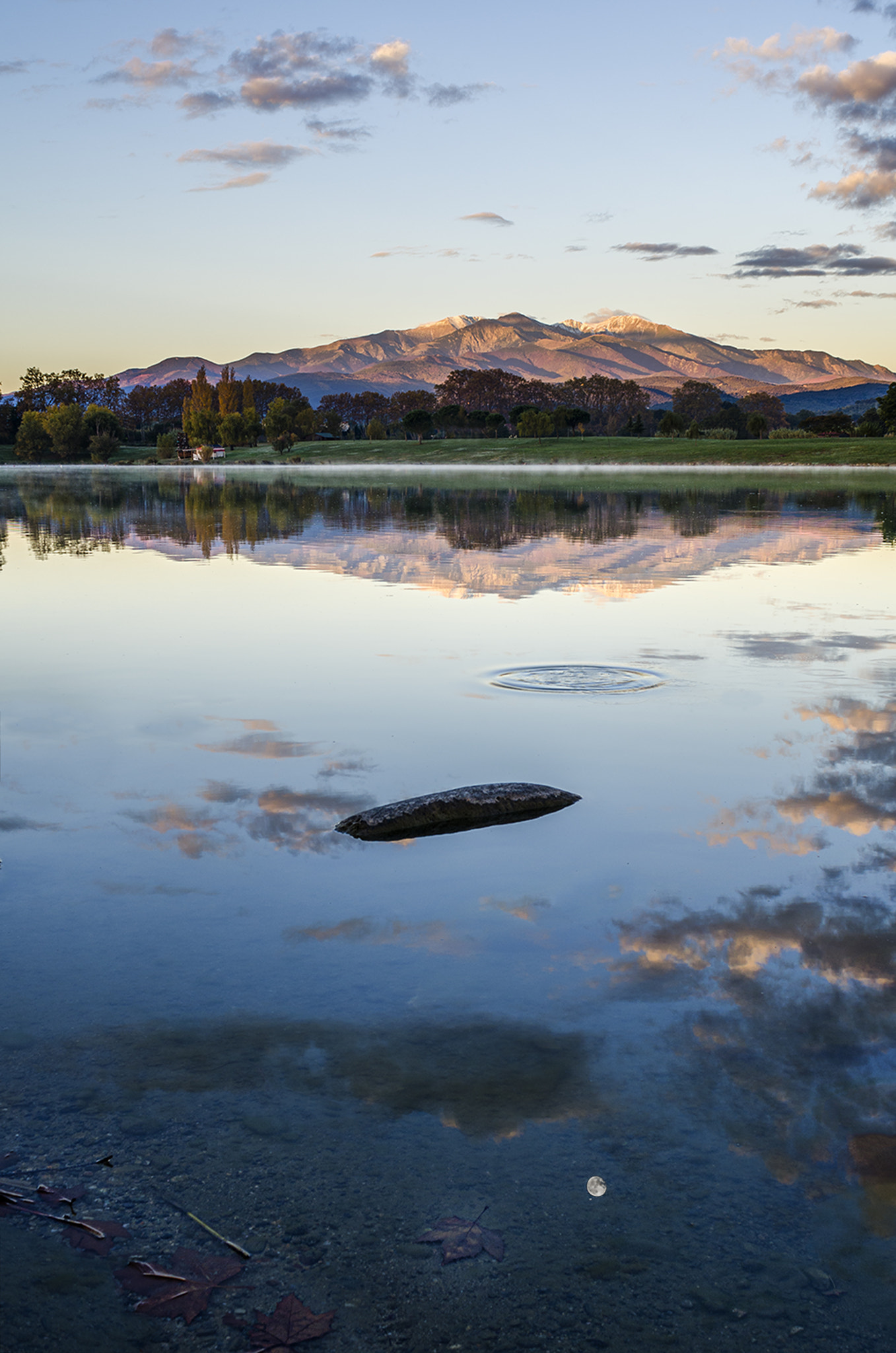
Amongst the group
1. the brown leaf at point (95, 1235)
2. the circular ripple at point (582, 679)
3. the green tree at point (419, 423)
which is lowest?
the brown leaf at point (95, 1235)

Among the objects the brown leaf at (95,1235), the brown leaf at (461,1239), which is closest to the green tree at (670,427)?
the brown leaf at (461,1239)

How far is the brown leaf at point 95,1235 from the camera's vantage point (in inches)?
144

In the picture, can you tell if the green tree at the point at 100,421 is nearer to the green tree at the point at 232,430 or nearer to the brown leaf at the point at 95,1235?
the green tree at the point at 232,430

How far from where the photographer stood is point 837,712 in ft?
35.2

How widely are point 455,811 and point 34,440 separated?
200513 mm

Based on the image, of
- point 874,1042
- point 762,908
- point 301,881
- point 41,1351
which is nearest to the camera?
point 41,1351

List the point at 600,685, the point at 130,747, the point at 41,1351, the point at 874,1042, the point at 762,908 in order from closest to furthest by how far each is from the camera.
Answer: the point at 41,1351 < the point at 874,1042 < the point at 762,908 < the point at 130,747 < the point at 600,685

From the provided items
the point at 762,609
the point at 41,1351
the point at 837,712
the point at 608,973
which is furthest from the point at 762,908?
the point at 762,609

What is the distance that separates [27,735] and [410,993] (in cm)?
604

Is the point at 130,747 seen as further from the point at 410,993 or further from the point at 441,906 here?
the point at 410,993

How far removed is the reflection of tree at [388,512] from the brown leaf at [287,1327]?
25.1 m

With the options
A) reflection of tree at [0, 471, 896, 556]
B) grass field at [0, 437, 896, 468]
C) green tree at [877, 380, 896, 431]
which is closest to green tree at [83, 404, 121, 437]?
grass field at [0, 437, 896, 468]

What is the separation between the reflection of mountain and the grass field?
49044 millimetres

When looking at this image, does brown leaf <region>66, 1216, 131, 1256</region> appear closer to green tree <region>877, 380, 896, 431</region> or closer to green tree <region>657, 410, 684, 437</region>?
green tree <region>877, 380, 896, 431</region>
